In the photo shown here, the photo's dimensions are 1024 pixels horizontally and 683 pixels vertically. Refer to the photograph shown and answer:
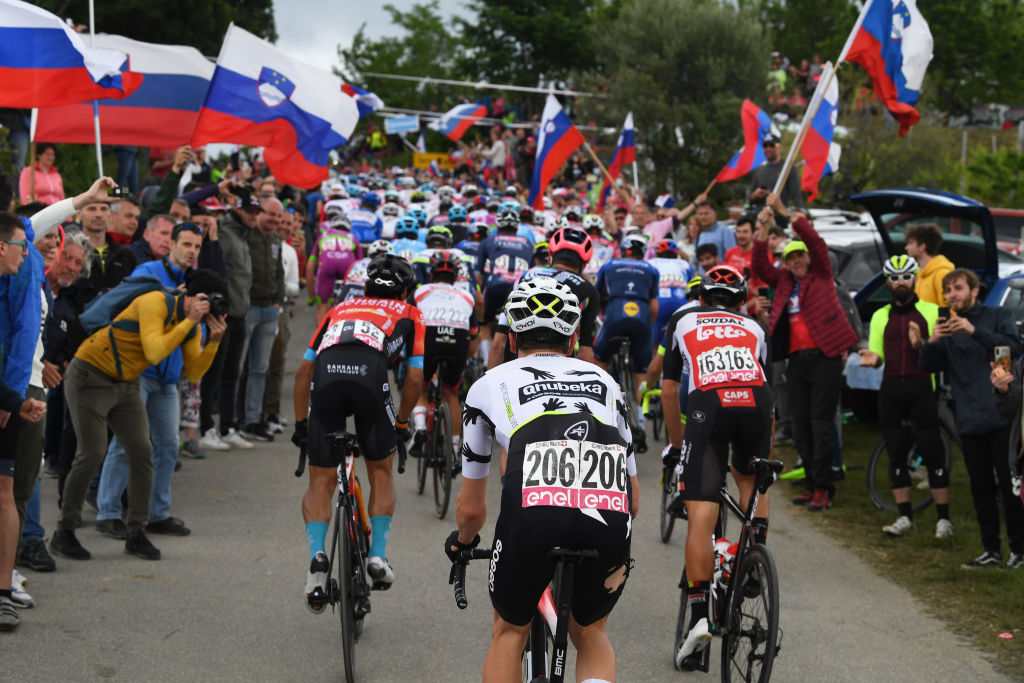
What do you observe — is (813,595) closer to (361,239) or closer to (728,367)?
(728,367)

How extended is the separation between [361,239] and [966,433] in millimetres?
11094

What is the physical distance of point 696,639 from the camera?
6371 mm

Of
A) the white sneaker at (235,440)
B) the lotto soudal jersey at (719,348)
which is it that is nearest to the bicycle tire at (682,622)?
the lotto soudal jersey at (719,348)

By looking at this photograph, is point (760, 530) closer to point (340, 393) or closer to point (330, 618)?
point (340, 393)

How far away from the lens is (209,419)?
42.8ft

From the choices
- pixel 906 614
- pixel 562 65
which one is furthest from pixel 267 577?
pixel 562 65

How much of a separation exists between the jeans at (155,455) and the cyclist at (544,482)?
4752mm

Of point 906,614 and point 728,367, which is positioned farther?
point 906,614

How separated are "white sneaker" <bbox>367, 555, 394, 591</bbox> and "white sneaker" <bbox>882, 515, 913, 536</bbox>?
17.0ft

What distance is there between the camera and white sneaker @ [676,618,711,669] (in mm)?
6344

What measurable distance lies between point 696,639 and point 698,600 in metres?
0.25

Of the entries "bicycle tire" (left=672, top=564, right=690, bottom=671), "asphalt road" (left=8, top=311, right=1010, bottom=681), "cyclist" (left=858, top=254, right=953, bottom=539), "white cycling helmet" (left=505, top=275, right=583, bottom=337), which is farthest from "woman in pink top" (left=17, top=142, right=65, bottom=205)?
"white cycling helmet" (left=505, top=275, right=583, bottom=337)

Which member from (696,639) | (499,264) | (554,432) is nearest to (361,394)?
(696,639)

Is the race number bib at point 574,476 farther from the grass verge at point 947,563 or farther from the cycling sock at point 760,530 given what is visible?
the grass verge at point 947,563
